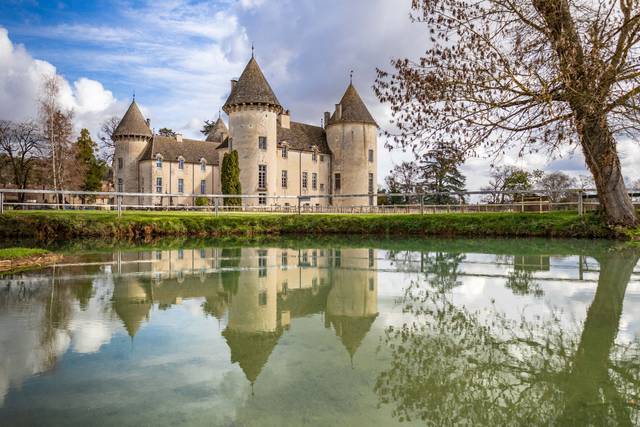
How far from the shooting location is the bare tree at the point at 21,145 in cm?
4153

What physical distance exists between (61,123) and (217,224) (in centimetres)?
2454

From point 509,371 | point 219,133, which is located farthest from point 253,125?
point 509,371

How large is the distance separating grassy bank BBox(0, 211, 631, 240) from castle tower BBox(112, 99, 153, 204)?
28304 millimetres

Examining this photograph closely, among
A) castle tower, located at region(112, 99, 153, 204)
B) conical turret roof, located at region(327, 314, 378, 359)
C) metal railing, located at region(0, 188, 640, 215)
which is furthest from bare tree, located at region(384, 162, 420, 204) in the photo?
conical turret roof, located at region(327, 314, 378, 359)

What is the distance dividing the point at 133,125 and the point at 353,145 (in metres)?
20.7

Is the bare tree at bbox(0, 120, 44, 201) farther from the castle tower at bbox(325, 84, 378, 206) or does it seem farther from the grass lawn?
the grass lawn

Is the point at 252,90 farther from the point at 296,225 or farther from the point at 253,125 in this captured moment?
the point at 296,225

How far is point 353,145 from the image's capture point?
43.2m

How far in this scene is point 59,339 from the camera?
12.0 ft

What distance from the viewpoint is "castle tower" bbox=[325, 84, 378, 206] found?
42688 millimetres

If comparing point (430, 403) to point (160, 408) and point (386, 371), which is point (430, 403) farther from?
point (160, 408)

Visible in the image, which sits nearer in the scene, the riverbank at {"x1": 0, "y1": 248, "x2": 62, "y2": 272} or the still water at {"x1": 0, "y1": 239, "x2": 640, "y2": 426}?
the still water at {"x1": 0, "y1": 239, "x2": 640, "y2": 426}

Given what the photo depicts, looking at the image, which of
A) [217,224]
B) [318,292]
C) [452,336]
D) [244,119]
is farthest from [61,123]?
[452,336]

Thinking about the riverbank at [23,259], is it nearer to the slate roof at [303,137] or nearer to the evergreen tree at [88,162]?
the slate roof at [303,137]
